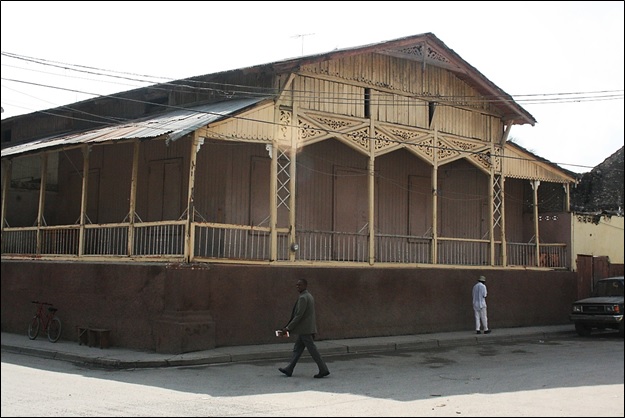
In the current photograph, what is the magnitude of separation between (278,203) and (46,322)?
645 cm

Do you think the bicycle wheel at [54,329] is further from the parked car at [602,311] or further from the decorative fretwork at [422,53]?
the parked car at [602,311]

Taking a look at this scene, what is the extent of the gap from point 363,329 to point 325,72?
6.63 meters

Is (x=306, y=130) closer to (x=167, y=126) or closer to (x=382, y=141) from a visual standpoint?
(x=382, y=141)

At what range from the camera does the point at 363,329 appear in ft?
61.0

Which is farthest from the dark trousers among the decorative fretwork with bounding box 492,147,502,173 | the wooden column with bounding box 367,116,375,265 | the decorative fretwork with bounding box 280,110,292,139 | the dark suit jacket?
the decorative fretwork with bounding box 492,147,502,173

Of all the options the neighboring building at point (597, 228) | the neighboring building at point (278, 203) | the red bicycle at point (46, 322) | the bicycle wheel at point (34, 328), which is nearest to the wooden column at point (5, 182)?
the neighboring building at point (278, 203)

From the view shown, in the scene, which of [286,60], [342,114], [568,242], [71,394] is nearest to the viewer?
[71,394]

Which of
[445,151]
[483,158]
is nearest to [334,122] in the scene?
[445,151]

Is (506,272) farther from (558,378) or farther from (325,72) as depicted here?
(558,378)

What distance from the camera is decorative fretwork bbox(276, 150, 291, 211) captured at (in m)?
17.6

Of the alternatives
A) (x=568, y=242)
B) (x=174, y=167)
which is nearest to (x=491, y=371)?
(x=174, y=167)

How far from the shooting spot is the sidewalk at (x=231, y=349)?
14.0 metres

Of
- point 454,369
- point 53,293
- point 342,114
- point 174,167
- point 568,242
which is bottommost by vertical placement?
point 454,369

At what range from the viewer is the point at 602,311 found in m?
21.3
